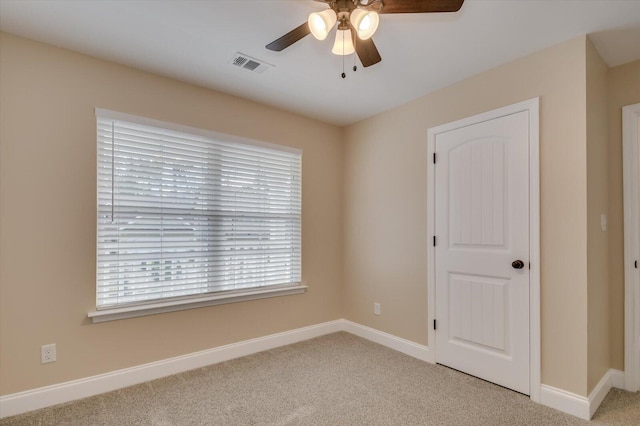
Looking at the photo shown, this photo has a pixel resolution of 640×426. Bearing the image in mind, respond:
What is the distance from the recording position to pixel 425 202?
10.3 ft

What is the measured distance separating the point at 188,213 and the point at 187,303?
2.53 feet

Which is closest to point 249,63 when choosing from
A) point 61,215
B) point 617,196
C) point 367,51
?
point 367,51

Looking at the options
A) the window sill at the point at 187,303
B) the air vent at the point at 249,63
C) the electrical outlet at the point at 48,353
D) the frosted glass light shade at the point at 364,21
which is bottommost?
the electrical outlet at the point at 48,353

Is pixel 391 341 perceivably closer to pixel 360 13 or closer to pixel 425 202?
pixel 425 202

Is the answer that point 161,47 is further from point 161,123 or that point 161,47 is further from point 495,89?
point 495,89

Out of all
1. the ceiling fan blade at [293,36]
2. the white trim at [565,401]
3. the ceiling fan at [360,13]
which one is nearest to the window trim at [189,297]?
the ceiling fan blade at [293,36]

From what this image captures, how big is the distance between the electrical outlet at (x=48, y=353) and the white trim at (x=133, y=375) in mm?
179

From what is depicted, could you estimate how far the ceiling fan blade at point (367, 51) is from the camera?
180cm

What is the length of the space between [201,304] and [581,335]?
286 centimetres

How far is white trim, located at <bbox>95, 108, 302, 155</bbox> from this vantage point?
8.25ft

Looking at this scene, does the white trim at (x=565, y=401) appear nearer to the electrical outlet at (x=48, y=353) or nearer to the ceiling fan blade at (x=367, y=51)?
the ceiling fan blade at (x=367, y=51)

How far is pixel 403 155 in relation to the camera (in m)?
3.36

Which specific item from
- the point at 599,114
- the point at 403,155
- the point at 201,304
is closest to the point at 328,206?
the point at 403,155

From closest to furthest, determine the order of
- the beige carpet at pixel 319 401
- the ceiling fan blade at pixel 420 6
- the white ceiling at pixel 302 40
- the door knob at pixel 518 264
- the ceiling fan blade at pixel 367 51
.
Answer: the ceiling fan blade at pixel 420 6
the ceiling fan blade at pixel 367 51
the white ceiling at pixel 302 40
the beige carpet at pixel 319 401
the door knob at pixel 518 264
